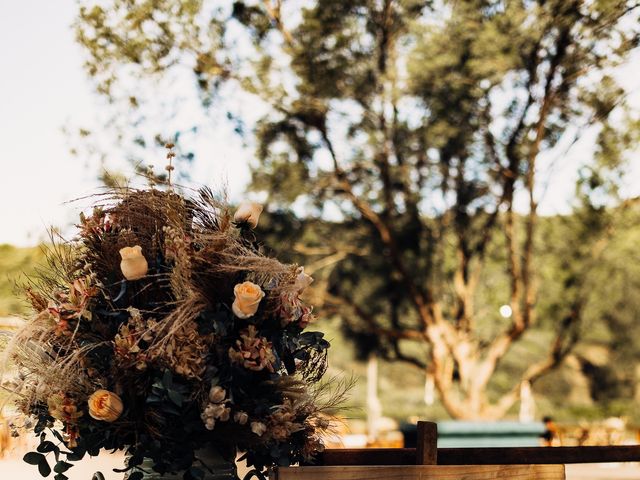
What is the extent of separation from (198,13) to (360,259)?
4.52 meters

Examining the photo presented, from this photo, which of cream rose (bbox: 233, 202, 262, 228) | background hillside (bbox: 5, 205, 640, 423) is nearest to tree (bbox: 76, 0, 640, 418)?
background hillside (bbox: 5, 205, 640, 423)

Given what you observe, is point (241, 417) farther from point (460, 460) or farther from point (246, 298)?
point (460, 460)

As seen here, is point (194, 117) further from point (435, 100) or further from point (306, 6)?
point (435, 100)

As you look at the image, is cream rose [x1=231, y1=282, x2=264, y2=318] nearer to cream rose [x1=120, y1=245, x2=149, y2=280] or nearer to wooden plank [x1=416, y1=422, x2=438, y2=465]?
cream rose [x1=120, y1=245, x2=149, y2=280]

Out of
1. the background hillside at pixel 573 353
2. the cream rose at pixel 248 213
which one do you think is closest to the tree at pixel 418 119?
the background hillside at pixel 573 353

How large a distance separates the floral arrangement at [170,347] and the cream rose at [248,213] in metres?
0.03

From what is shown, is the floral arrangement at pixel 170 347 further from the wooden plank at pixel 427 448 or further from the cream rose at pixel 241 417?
the wooden plank at pixel 427 448

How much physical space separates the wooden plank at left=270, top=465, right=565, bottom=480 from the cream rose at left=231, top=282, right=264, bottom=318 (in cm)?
25

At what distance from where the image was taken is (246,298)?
1.51 m

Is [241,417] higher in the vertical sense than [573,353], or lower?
lower

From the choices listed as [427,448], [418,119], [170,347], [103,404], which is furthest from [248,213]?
[418,119]

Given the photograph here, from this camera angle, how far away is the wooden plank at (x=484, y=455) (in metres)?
1.77

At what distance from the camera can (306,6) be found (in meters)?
11.0

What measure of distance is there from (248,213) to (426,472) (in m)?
0.55
